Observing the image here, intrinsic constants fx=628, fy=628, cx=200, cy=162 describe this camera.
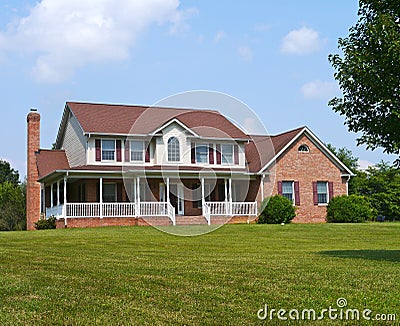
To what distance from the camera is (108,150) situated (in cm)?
3225

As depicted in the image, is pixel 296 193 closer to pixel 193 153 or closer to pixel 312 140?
pixel 312 140

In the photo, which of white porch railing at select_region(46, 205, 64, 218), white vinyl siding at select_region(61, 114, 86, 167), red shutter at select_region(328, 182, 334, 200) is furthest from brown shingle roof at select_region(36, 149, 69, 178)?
red shutter at select_region(328, 182, 334, 200)

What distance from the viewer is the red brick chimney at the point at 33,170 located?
1419 inches

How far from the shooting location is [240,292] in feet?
25.7

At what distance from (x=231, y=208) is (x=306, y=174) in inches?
208

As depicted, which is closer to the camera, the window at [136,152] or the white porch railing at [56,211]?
the white porch railing at [56,211]

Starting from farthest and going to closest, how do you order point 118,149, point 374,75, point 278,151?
point 278,151
point 118,149
point 374,75

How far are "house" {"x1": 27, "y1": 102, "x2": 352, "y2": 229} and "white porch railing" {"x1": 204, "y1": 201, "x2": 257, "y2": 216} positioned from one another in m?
0.05

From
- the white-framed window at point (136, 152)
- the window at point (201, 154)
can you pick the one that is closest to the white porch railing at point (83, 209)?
the white-framed window at point (136, 152)

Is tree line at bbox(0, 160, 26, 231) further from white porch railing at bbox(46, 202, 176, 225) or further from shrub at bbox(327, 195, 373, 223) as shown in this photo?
shrub at bbox(327, 195, 373, 223)

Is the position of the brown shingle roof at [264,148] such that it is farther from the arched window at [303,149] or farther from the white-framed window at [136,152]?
the white-framed window at [136,152]

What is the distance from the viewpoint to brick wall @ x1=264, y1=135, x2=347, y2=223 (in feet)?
113

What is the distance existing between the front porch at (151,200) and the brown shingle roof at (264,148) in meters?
1.72

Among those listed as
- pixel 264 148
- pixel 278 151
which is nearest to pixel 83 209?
pixel 278 151
